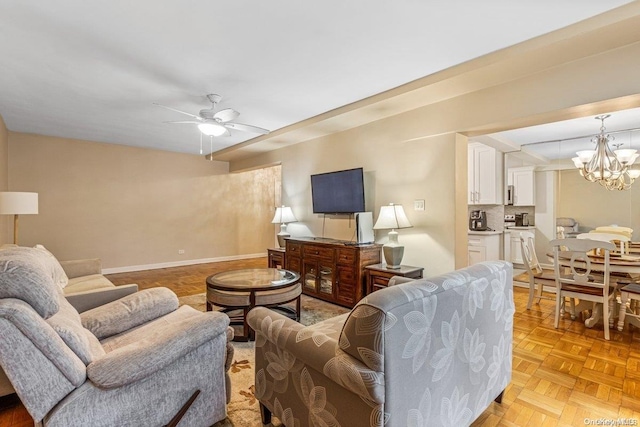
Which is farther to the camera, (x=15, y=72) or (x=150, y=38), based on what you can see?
(x=15, y=72)

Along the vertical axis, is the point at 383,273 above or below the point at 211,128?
below

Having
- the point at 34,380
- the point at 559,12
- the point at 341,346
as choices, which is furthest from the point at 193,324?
the point at 559,12

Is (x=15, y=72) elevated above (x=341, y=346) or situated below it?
above

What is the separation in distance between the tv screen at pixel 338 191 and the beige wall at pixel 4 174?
452 cm

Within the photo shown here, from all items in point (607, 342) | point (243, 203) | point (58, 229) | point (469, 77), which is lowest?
point (607, 342)

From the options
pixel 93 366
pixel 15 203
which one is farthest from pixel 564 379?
pixel 15 203

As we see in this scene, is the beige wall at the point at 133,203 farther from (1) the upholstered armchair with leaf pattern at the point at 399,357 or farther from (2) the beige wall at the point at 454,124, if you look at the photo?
(1) the upholstered armchair with leaf pattern at the point at 399,357

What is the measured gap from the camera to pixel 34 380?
3.89ft

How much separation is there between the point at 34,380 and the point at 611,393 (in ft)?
10.6

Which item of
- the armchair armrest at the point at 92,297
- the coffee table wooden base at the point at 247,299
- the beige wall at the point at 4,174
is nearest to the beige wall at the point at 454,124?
the coffee table wooden base at the point at 247,299

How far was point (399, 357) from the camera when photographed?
114cm

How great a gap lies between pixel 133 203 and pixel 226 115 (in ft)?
14.1

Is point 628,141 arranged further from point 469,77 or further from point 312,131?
point 312,131

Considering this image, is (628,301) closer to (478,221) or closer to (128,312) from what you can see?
(478,221)
